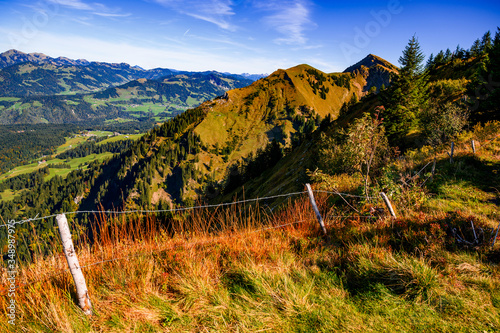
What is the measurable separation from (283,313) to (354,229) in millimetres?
3675

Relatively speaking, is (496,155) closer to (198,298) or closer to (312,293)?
(312,293)

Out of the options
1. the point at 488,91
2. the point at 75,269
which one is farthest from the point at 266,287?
the point at 488,91

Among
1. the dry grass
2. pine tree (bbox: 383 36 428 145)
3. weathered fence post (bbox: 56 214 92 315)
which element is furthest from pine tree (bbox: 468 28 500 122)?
weathered fence post (bbox: 56 214 92 315)

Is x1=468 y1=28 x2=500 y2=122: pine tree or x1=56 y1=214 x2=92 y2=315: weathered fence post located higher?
x1=468 y1=28 x2=500 y2=122: pine tree

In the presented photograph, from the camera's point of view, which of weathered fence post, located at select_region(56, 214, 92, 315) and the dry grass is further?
weathered fence post, located at select_region(56, 214, 92, 315)

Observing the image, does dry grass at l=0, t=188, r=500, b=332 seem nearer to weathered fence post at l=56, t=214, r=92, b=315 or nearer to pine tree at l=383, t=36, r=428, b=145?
weathered fence post at l=56, t=214, r=92, b=315

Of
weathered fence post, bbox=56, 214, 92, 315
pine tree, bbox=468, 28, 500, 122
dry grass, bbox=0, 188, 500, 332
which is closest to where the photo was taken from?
dry grass, bbox=0, 188, 500, 332

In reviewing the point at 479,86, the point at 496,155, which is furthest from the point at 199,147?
the point at 496,155

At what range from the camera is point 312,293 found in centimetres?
411

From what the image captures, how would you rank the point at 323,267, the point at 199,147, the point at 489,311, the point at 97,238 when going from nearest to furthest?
1. the point at 489,311
2. the point at 323,267
3. the point at 97,238
4. the point at 199,147

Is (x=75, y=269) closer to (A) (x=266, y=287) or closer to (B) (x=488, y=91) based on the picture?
(A) (x=266, y=287)

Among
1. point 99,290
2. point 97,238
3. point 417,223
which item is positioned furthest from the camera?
point 417,223

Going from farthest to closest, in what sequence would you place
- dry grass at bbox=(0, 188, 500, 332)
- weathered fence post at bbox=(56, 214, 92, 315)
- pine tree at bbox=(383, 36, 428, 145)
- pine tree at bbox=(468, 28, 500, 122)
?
→ pine tree at bbox=(383, 36, 428, 145)
pine tree at bbox=(468, 28, 500, 122)
weathered fence post at bbox=(56, 214, 92, 315)
dry grass at bbox=(0, 188, 500, 332)

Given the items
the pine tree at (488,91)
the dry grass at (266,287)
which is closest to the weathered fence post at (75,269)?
the dry grass at (266,287)
